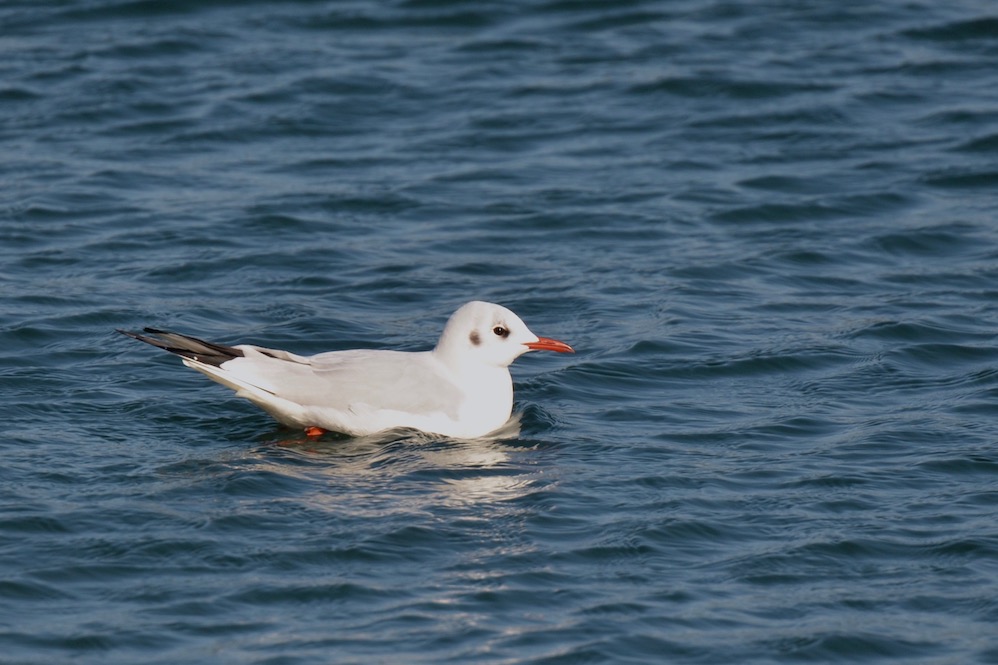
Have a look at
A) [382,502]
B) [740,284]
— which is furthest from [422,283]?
[382,502]

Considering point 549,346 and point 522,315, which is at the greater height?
point 549,346

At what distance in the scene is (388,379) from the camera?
9.65m

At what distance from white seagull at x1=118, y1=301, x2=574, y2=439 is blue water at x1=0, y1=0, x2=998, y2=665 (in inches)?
7.4

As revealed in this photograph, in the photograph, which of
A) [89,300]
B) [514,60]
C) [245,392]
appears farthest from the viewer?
[514,60]

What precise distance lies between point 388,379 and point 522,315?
274cm

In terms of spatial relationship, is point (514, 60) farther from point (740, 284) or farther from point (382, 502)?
point (382, 502)

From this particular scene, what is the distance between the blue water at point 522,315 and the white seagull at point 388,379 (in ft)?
0.62

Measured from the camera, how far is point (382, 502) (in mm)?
8547

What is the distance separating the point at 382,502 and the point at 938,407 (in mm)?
3766

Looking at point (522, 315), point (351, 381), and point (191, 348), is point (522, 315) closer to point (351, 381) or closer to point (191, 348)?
point (351, 381)

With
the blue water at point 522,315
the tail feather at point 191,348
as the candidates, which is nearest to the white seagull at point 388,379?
the tail feather at point 191,348

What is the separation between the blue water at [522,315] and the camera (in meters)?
7.55

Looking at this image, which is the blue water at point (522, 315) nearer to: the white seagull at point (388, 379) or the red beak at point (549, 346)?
the white seagull at point (388, 379)

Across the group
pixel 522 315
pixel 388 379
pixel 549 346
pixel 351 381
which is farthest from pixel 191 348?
pixel 522 315
